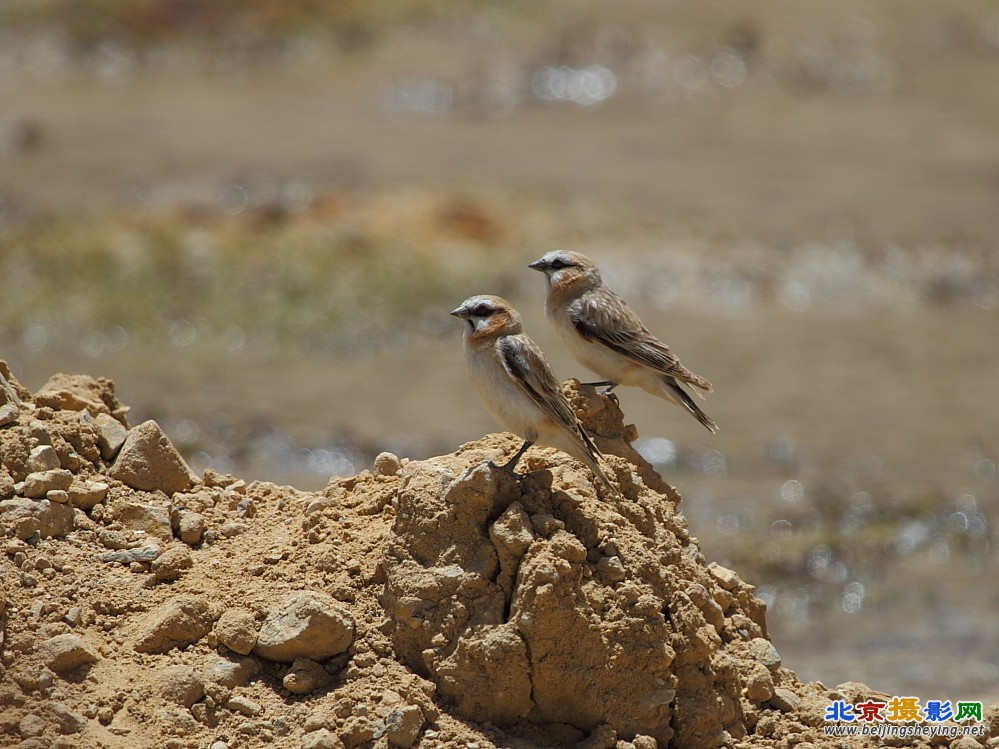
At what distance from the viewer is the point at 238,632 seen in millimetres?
7164

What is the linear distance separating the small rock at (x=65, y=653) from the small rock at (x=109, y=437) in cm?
151

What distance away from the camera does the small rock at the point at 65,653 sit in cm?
689

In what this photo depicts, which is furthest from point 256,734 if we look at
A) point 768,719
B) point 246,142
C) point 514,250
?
point 246,142

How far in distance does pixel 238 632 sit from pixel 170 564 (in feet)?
2.29

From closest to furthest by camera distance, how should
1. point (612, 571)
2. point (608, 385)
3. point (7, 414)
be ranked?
1. point (612, 571)
2. point (7, 414)
3. point (608, 385)

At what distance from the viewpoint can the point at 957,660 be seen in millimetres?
13102

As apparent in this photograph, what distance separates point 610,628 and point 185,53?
31.9 metres

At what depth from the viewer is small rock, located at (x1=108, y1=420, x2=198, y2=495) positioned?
818 centimetres

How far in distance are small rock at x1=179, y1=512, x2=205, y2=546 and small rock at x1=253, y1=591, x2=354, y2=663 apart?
0.99 meters

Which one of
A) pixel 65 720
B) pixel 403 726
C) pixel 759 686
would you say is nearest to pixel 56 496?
pixel 65 720

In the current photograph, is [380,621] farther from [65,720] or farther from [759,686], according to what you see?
[759,686]

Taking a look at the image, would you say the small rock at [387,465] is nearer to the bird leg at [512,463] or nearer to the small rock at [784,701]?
the bird leg at [512,463]

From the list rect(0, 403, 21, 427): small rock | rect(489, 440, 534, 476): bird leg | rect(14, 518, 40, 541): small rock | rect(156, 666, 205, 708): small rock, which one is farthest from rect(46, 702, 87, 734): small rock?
rect(489, 440, 534, 476): bird leg

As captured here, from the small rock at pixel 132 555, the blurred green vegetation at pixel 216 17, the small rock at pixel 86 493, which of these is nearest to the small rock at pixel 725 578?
the small rock at pixel 132 555
